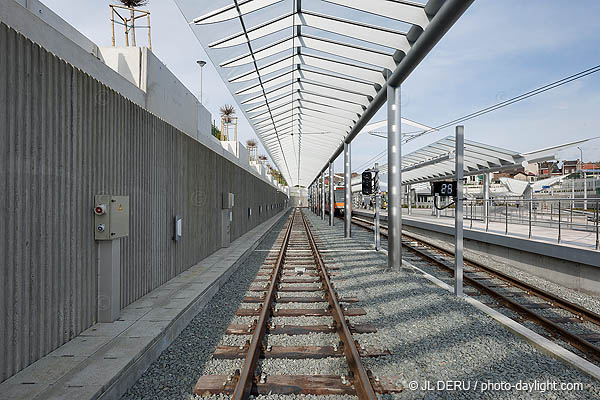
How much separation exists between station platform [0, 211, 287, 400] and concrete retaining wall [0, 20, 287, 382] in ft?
0.57

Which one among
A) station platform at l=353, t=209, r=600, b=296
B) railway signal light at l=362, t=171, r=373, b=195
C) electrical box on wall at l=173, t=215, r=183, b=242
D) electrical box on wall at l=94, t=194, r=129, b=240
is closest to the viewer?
electrical box on wall at l=94, t=194, r=129, b=240

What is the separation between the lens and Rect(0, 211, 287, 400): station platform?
3.05m

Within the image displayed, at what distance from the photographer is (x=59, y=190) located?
3926 mm

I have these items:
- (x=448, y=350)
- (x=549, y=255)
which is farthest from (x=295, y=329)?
(x=549, y=255)

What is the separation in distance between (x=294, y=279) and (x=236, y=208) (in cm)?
781

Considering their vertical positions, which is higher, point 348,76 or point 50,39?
point 348,76

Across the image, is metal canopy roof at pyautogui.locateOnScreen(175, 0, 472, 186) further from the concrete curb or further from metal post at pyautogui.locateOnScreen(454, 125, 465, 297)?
the concrete curb

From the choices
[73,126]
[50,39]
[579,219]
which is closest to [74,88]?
[73,126]

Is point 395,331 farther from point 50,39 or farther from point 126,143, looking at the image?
point 50,39

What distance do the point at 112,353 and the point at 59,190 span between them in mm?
1764

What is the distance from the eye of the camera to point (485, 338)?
4777 millimetres

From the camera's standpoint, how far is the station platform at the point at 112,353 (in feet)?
10.0

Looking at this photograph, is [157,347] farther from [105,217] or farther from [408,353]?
[408,353]

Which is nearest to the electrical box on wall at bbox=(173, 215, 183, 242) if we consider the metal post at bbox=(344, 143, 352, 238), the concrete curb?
the concrete curb
